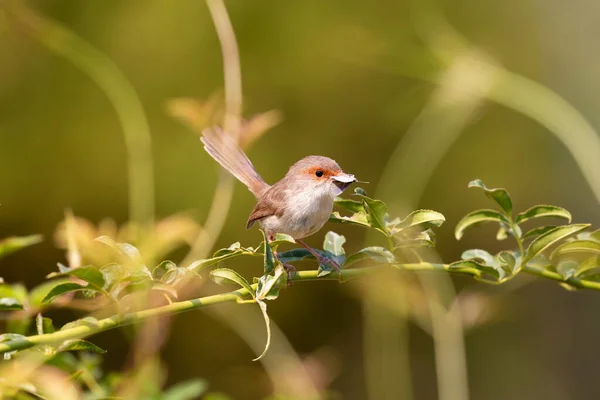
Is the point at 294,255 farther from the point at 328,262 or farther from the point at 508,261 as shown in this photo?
the point at 508,261

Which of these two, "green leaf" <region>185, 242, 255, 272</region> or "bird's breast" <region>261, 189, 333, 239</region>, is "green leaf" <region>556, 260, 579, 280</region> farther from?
"bird's breast" <region>261, 189, 333, 239</region>

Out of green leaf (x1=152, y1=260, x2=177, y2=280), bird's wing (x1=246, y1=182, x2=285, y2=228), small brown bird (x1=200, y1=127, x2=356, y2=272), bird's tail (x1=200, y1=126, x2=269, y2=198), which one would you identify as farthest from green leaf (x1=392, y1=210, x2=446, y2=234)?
bird's wing (x1=246, y1=182, x2=285, y2=228)

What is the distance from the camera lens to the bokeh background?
2766 millimetres

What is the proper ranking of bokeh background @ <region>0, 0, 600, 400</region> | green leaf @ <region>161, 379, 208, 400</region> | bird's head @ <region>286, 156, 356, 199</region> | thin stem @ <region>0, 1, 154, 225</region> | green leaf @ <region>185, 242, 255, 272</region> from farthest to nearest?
bokeh background @ <region>0, 0, 600, 400</region> → thin stem @ <region>0, 1, 154, 225</region> → bird's head @ <region>286, 156, 356, 199</region> → green leaf @ <region>161, 379, 208, 400</region> → green leaf @ <region>185, 242, 255, 272</region>

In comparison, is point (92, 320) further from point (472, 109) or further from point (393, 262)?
point (472, 109)

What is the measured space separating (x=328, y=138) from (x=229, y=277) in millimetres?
3798

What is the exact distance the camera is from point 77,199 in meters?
4.27

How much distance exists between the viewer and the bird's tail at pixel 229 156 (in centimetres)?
230

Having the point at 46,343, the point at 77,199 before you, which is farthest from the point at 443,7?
the point at 46,343

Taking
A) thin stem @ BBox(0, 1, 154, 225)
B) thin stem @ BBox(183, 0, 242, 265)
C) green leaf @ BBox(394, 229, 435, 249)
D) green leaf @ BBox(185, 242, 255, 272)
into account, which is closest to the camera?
green leaf @ BBox(185, 242, 255, 272)

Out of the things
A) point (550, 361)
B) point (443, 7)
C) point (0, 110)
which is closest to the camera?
point (0, 110)

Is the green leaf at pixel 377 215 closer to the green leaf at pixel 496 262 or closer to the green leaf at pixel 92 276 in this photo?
the green leaf at pixel 496 262

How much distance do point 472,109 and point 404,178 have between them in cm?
39

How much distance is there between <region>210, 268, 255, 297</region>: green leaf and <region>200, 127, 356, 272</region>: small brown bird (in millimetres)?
678
